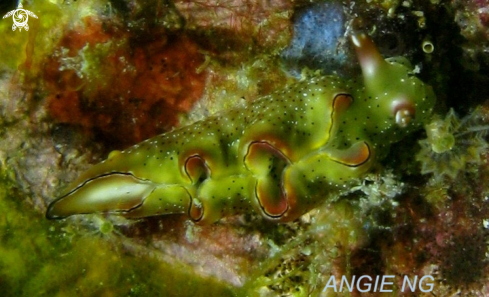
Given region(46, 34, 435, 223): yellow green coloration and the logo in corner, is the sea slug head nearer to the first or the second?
region(46, 34, 435, 223): yellow green coloration

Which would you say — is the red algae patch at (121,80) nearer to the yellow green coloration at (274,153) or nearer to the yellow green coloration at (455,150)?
the yellow green coloration at (274,153)

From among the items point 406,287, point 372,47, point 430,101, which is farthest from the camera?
point 406,287

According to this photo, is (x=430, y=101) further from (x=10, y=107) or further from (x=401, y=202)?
(x=10, y=107)

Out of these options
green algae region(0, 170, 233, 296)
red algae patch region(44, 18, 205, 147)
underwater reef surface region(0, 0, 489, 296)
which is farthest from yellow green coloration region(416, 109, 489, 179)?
green algae region(0, 170, 233, 296)

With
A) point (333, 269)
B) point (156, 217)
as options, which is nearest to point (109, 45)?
point (156, 217)

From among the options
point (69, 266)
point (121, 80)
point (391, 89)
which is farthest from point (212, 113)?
point (69, 266)

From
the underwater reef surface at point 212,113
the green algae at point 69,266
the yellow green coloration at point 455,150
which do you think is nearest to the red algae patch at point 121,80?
the underwater reef surface at point 212,113

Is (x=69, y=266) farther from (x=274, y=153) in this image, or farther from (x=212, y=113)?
(x=274, y=153)

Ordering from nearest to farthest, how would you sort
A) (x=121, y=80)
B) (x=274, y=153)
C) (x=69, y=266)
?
(x=274, y=153) → (x=121, y=80) → (x=69, y=266)
